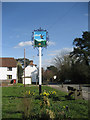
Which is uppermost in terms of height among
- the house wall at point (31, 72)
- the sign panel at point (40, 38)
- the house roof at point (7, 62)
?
the house roof at point (7, 62)

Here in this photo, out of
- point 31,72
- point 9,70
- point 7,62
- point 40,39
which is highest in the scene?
point 7,62

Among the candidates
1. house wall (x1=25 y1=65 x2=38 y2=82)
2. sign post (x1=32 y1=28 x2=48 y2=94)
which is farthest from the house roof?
sign post (x1=32 y1=28 x2=48 y2=94)

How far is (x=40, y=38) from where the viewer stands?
13695mm

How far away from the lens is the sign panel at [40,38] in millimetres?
13516

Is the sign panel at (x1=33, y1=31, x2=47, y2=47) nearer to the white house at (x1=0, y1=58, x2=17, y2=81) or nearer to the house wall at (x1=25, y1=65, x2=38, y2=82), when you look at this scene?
the white house at (x1=0, y1=58, x2=17, y2=81)

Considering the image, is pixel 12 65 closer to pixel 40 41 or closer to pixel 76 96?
pixel 40 41

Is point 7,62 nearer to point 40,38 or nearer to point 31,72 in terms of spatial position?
point 31,72

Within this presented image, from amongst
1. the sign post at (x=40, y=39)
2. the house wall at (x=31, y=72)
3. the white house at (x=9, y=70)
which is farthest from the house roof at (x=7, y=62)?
the sign post at (x=40, y=39)

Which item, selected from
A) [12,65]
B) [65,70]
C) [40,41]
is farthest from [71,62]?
[40,41]

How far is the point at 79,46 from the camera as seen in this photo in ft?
130

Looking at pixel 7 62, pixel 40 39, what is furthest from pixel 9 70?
pixel 40 39

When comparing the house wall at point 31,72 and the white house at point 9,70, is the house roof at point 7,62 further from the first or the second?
the house wall at point 31,72

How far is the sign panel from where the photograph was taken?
13.5 metres

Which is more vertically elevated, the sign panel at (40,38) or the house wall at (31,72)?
the sign panel at (40,38)
